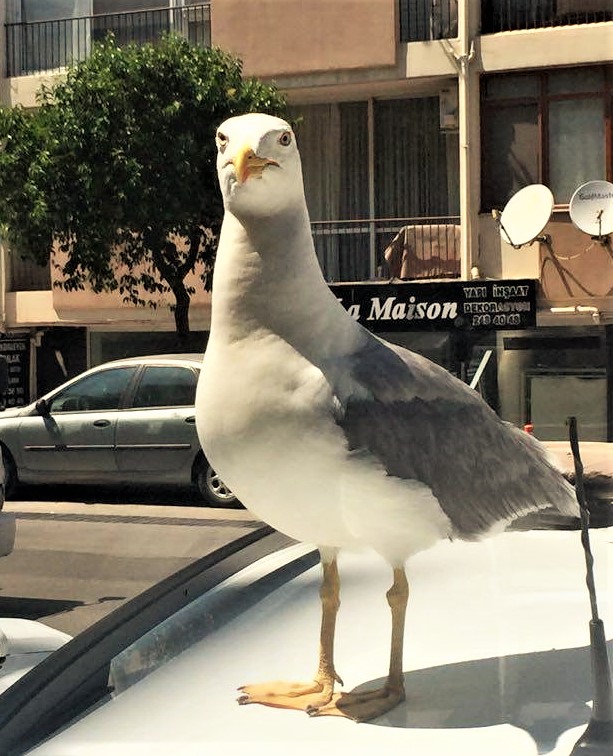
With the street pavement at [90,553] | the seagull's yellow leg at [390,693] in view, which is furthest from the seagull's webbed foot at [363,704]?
the street pavement at [90,553]

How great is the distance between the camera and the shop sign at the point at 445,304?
3.29 feet

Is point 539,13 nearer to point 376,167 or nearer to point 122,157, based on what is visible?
point 376,167

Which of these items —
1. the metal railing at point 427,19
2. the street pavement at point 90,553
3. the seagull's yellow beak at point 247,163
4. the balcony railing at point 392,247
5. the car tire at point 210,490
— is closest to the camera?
the seagull's yellow beak at point 247,163

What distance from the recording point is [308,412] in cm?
60

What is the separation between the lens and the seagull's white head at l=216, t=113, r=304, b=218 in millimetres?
580

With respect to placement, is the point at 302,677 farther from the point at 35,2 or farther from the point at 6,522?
the point at 6,522

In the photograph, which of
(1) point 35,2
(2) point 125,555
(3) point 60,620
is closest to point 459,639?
(1) point 35,2

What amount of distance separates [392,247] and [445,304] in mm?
103

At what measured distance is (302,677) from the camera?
2.24 feet

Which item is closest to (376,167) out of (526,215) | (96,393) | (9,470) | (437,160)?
(437,160)

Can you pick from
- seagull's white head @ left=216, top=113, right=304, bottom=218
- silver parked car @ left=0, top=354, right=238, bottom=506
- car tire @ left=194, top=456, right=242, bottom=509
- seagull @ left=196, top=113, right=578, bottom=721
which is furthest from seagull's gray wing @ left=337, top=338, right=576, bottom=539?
silver parked car @ left=0, top=354, right=238, bottom=506

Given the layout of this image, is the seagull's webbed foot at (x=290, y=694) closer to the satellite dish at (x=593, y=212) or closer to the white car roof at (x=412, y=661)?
the white car roof at (x=412, y=661)

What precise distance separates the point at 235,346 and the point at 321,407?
2.5 inches

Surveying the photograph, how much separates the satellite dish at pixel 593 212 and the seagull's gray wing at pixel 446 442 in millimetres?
412
